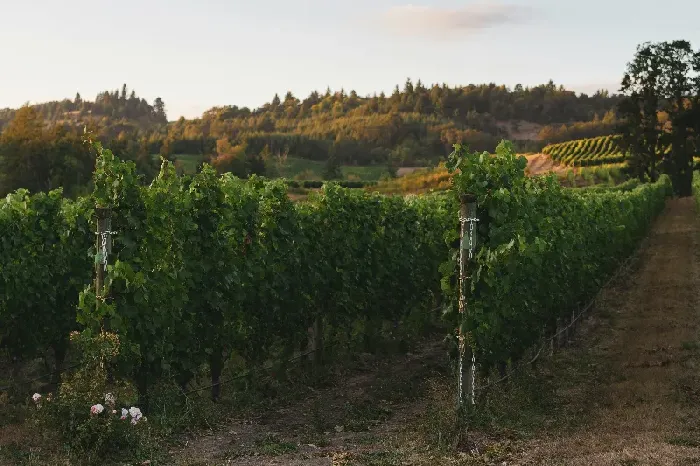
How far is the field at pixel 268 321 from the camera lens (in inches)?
294

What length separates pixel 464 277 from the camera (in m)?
8.32

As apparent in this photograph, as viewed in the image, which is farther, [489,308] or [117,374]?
[489,308]

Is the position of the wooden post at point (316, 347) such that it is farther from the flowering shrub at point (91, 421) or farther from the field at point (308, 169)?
the field at point (308, 169)

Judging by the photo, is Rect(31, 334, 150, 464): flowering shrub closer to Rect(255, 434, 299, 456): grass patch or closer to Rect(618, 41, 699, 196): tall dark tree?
Rect(255, 434, 299, 456): grass patch

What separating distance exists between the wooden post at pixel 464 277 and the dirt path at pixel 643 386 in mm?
1100

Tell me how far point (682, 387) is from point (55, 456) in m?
8.08

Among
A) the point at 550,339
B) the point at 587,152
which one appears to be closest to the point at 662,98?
the point at 587,152

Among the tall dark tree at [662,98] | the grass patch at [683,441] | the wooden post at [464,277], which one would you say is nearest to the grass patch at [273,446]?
the wooden post at [464,277]

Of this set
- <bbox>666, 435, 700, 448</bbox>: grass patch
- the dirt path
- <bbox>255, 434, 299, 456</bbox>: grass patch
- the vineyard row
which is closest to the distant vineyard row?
the dirt path

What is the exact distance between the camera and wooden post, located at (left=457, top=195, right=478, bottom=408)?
8195 mm

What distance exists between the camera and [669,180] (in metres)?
75.8

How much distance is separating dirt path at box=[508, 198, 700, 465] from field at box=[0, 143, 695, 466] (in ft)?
1.26

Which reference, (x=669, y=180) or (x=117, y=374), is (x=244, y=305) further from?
(x=669, y=180)

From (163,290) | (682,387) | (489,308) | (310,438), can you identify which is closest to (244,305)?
(163,290)
